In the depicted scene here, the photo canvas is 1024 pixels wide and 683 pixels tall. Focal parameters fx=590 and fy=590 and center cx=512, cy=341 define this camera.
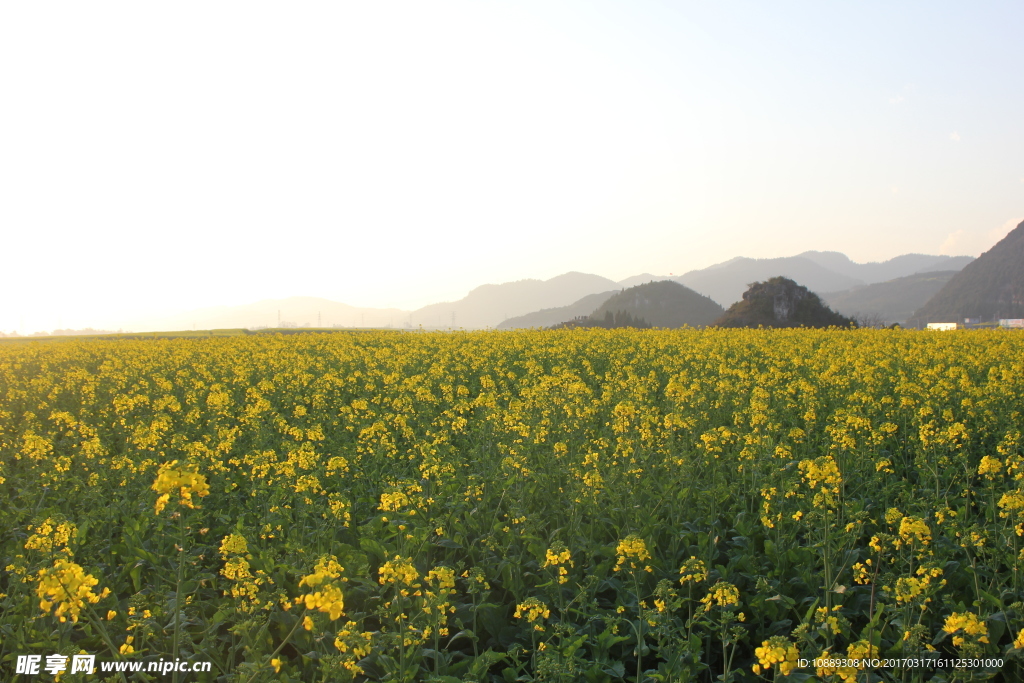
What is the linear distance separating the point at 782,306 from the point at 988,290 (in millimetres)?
137422

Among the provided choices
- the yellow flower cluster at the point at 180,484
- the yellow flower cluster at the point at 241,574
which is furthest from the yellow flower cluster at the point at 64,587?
the yellow flower cluster at the point at 241,574

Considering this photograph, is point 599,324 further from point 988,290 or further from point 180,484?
point 988,290

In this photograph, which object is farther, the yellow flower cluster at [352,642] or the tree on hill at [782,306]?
the tree on hill at [782,306]

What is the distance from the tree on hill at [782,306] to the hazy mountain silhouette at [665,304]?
288 feet

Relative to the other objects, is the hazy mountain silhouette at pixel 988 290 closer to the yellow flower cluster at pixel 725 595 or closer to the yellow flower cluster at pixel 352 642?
the yellow flower cluster at pixel 725 595

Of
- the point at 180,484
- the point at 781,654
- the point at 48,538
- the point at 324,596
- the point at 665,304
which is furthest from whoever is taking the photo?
the point at 665,304

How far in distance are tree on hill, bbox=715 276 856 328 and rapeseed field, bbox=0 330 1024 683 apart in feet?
152

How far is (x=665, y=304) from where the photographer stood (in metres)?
158

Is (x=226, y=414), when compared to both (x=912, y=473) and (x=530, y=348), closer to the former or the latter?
(x=912, y=473)

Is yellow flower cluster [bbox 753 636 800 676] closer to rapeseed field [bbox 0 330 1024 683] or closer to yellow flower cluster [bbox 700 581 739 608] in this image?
rapeseed field [bbox 0 330 1024 683]

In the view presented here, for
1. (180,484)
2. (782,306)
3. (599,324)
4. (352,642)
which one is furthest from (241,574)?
(782,306)

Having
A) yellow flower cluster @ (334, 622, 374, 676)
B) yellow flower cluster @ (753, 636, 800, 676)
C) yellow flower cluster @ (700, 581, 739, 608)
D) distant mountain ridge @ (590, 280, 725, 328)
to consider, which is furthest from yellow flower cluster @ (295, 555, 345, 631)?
distant mountain ridge @ (590, 280, 725, 328)

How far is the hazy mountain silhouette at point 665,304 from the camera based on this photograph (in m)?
152

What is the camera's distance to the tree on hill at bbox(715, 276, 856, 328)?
5506 cm
